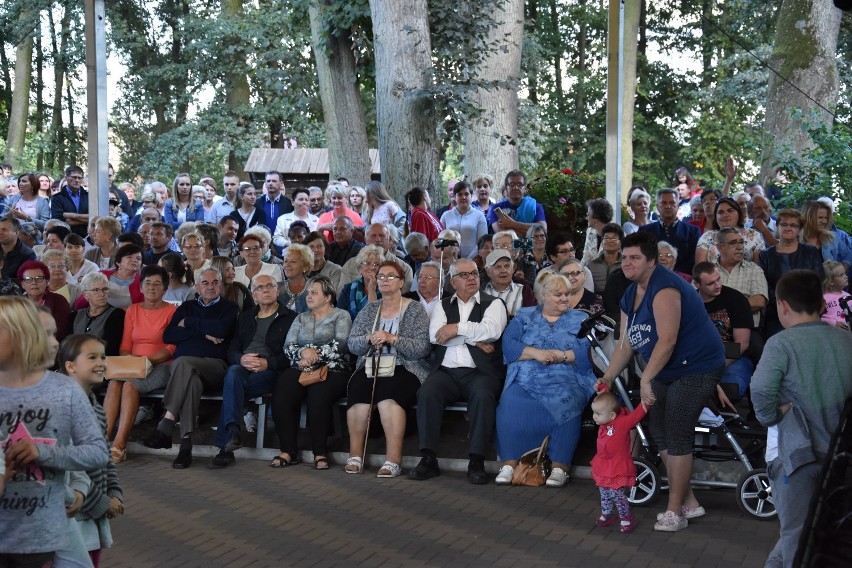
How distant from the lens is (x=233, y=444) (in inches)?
368

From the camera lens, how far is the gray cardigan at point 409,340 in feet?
29.9

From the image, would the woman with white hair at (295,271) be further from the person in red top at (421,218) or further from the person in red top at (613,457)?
the person in red top at (613,457)

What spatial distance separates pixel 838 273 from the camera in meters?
9.30

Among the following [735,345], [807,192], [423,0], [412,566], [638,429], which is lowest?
[412,566]

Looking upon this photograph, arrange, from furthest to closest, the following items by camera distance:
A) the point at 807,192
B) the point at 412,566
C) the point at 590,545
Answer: the point at 807,192
the point at 590,545
the point at 412,566

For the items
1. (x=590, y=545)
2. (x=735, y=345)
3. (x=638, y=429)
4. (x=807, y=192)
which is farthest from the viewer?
(x=807, y=192)

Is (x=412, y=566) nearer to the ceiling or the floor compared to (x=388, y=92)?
nearer to the floor

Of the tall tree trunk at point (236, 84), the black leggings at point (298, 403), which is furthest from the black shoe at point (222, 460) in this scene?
the tall tree trunk at point (236, 84)

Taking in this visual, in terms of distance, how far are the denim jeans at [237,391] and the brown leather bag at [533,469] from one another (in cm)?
229

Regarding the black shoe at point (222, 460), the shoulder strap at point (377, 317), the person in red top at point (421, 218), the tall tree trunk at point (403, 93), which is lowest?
the black shoe at point (222, 460)

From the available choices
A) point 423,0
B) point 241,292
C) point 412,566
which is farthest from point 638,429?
point 423,0

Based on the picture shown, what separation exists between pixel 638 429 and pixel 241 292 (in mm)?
4186

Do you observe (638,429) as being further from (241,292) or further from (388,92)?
(388,92)

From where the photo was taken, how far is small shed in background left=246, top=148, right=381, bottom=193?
983 inches
